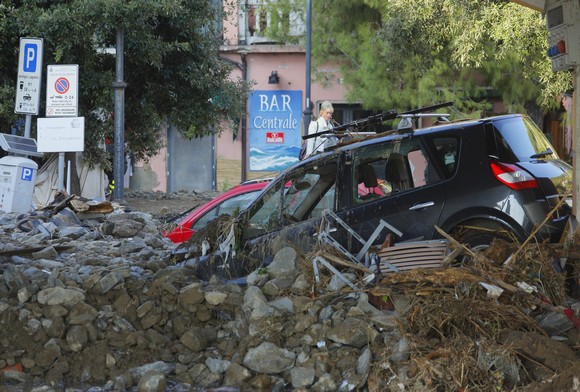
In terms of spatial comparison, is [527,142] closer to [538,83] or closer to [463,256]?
[463,256]

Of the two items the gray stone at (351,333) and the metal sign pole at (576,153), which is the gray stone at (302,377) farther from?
the metal sign pole at (576,153)

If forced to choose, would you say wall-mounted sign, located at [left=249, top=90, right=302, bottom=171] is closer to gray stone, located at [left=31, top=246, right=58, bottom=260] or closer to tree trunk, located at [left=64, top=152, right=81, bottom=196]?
tree trunk, located at [left=64, top=152, right=81, bottom=196]

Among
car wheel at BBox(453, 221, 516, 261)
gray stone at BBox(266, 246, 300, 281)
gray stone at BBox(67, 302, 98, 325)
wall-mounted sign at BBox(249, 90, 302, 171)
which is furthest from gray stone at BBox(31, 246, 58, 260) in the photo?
wall-mounted sign at BBox(249, 90, 302, 171)

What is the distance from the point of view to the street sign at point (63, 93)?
16.6m

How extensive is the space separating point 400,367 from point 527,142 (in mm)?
3308

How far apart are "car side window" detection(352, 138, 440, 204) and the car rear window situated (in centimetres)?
63

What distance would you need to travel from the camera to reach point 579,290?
8.87 m

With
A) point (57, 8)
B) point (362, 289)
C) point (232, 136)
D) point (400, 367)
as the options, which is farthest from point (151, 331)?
point (232, 136)

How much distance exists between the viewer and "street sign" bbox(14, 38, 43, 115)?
16562 millimetres

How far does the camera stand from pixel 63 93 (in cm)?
1670

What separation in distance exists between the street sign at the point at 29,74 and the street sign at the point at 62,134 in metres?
0.38

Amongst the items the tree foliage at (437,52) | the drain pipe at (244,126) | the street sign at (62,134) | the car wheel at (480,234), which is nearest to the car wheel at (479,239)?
the car wheel at (480,234)

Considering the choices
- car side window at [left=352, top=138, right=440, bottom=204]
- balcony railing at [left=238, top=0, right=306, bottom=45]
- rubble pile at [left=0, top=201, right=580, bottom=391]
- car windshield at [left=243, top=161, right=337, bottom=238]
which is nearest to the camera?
rubble pile at [left=0, top=201, right=580, bottom=391]

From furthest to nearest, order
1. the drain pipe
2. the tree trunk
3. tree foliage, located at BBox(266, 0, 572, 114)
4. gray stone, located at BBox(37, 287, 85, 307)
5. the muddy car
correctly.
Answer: the drain pipe, tree foliage, located at BBox(266, 0, 572, 114), the tree trunk, the muddy car, gray stone, located at BBox(37, 287, 85, 307)
